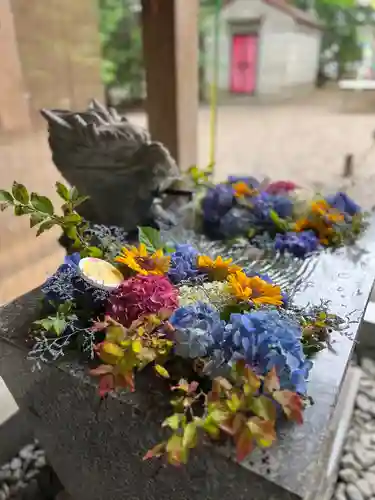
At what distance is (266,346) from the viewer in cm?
61

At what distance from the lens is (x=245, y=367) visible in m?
0.59

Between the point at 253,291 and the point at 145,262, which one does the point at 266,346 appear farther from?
the point at 145,262

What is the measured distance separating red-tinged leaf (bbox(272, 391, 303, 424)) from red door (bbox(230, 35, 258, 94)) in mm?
1765

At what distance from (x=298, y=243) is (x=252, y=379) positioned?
0.56m

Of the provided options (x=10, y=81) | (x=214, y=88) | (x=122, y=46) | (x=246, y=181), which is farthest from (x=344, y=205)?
(x=122, y=46)

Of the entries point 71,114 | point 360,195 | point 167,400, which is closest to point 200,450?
point 167,400

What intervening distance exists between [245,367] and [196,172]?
0.84 m

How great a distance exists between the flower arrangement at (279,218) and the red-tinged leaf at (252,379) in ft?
1.79

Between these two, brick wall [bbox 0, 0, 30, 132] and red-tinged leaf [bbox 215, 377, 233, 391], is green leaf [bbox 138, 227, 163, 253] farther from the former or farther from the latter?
brick wall [bbox 0, 0, 30, 132]

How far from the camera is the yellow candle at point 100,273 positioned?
79 centimetres

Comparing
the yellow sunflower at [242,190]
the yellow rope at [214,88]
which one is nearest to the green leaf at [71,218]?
the yellow sunflower at [242,190]

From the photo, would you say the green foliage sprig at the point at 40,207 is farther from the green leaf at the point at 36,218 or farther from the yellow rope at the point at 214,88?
the yellow rope at the point at 214,88

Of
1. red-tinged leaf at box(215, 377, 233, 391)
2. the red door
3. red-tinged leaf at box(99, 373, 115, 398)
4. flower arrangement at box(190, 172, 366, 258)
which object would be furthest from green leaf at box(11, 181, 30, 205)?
the red door

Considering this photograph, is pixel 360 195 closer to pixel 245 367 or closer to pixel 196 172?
pixel 196 172
